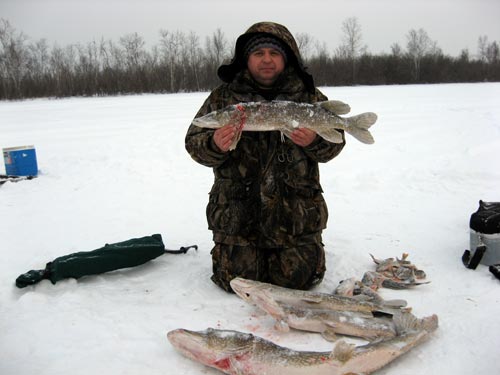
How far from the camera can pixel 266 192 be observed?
3.59 metres

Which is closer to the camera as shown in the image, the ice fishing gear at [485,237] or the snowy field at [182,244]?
the snowy field at [182,244]

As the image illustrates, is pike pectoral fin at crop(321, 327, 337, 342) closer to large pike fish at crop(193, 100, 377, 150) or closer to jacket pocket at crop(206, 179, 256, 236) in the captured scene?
jacket pocket at crop(206, 179, 256, 236)

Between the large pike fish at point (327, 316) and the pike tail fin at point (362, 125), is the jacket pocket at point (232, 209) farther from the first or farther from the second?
the pike tail fin at point (362, 125)

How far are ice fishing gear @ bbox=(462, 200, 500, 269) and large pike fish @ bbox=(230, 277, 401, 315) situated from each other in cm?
120

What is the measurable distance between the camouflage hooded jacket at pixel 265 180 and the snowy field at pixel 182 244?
55cm

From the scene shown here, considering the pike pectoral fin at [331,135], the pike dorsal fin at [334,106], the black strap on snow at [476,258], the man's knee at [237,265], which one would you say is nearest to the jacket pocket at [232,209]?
the man's knee at [237,265]

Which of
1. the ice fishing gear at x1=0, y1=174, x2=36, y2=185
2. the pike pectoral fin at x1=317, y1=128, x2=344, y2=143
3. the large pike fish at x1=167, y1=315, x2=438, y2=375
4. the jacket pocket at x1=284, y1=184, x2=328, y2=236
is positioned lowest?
the large pike fish at x1=167, y1=315, x2=438, y2=375

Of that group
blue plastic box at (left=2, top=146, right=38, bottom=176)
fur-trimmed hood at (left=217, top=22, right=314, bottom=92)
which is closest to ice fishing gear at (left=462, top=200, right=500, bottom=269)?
fur-trimmed hood at (left=217, top=22, right=314, bottom=92)

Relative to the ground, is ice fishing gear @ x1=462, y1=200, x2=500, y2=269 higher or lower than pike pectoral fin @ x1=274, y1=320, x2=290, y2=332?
higher

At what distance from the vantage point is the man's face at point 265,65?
3.55m

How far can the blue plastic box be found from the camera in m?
7.66

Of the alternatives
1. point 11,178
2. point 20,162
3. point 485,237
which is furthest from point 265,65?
point 20,162

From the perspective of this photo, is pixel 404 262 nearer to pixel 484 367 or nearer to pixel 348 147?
pixel 484 367

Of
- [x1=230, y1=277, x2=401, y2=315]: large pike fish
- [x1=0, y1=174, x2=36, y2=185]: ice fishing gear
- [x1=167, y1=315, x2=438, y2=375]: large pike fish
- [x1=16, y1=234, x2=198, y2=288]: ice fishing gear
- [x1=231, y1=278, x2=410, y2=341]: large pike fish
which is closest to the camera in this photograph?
[x1=167, y1=315, x2=438, y2=375]: large pike fish
